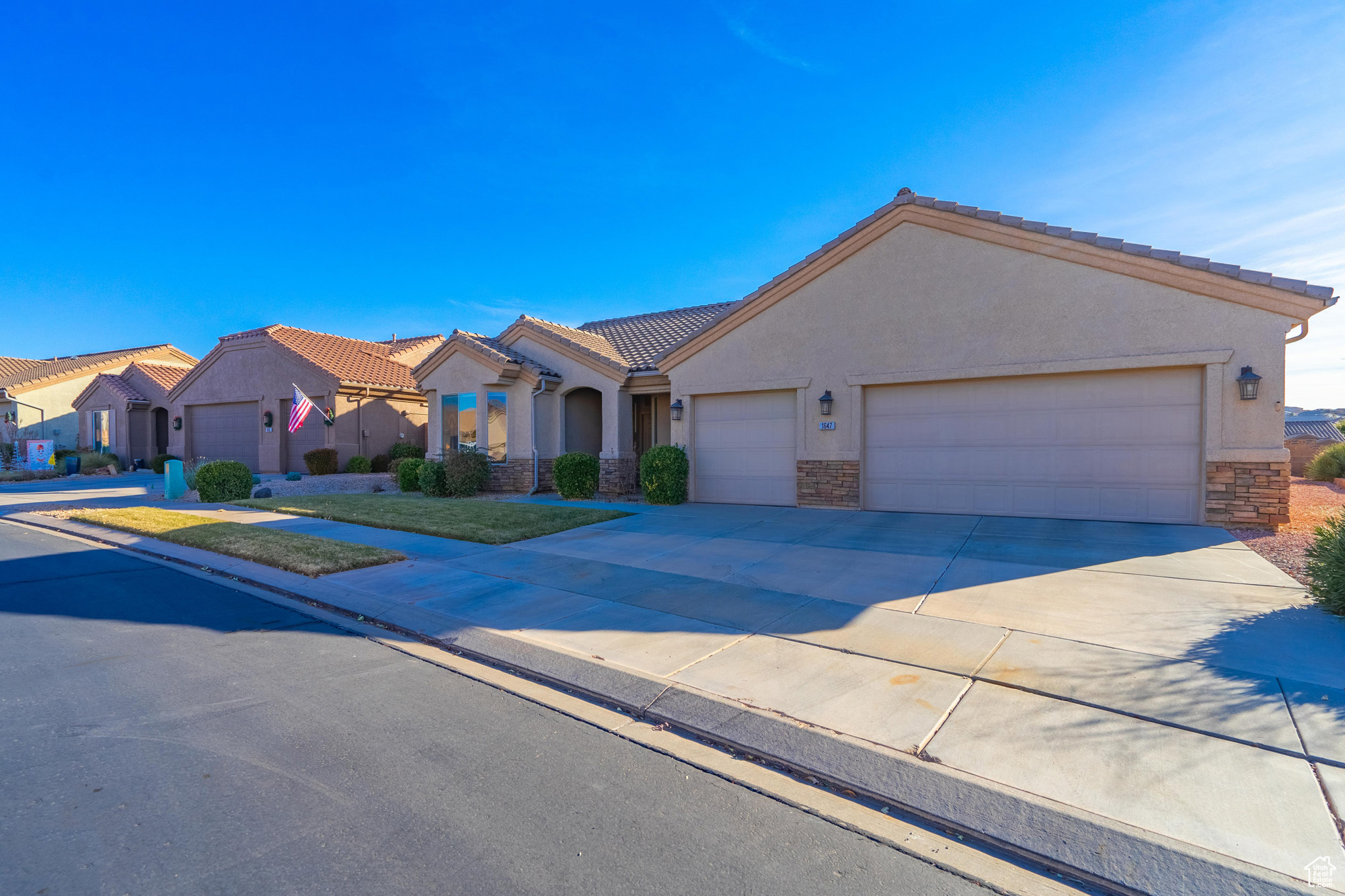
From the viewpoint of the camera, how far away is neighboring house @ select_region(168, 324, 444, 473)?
2252 cm

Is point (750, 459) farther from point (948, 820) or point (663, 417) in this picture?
point (948, 820)

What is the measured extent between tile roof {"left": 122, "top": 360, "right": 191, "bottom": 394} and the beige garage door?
98.9 ft

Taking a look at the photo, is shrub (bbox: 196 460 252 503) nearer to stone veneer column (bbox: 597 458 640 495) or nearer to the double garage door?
stone veneer column (bbox: 597 458 640 495)

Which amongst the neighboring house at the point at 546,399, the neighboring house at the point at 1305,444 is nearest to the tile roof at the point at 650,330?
the neighboring house at the point at 546,399

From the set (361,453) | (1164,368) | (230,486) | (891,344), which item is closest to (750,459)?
(891,344)

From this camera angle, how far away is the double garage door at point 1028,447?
1028 centimetres

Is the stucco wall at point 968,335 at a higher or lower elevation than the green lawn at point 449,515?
higher

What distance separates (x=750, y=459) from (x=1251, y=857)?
37.6ft

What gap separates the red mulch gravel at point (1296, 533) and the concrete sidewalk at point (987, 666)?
320mm

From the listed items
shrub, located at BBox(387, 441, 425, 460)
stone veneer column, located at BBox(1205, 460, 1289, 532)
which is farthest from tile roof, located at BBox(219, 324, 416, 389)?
stone veneer column, located at BBox(1205, 460, 1289, 532)

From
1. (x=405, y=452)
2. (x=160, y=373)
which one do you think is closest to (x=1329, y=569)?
(x=405, y=452)

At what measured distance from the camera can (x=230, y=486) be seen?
15.7m

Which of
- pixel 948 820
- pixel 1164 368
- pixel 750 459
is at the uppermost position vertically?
pixel 1164 368

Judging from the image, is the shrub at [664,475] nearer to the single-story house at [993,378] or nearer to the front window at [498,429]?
the single-story house at [993,378]
